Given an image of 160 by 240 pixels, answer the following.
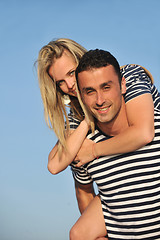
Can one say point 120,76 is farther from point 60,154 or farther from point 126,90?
point 60,154

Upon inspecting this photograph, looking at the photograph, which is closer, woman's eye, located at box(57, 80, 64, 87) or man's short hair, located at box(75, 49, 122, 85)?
man's short hair, located at box(75, 49, 122, 85)

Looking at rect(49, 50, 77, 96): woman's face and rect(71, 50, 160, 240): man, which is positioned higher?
rect(49, 50, 77, 96): woman's face

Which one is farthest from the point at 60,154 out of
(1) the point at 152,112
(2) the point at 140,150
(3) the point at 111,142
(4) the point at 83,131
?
(1) the point at 152,112

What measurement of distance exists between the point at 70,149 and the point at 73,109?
1.97ft

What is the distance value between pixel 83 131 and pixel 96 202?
761mm

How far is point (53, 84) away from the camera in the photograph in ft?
12.2

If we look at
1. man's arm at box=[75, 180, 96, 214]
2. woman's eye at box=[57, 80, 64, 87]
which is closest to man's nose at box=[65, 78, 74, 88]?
woman's eye at box=[57, 80, 64, 87]

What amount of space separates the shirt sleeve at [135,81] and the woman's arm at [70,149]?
0.54 m

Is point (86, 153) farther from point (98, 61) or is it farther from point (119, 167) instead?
point (98, 61)

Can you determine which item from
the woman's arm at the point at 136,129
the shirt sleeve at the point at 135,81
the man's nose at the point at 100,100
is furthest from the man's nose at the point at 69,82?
the woman's arm at the point at 136,129

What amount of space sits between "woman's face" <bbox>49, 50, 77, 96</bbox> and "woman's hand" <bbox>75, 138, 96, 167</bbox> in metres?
0.57

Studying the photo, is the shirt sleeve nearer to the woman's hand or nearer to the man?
the man

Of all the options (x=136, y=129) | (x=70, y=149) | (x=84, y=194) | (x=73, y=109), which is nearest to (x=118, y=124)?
(x=136, y=129)

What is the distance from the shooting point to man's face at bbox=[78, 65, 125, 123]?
2938mm
